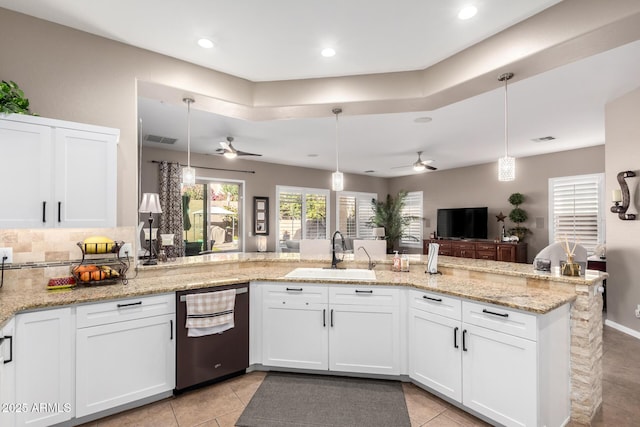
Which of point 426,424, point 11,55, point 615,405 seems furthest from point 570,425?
point 11,55

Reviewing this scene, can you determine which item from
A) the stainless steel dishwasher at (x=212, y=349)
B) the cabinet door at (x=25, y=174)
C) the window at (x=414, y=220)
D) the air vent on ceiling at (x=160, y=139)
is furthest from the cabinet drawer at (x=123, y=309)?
the window at (x=414, y=220)

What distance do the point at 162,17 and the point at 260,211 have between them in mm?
5258

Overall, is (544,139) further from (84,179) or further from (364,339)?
(84,179)

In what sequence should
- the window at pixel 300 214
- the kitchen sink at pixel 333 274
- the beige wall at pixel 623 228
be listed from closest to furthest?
the kitchen sink at pixel 333 274 → the beige wall at pixel 623 228 → the window at pixel 300 214

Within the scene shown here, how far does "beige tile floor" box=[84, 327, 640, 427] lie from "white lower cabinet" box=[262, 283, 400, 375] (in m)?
0.31

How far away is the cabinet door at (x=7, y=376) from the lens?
1.79m

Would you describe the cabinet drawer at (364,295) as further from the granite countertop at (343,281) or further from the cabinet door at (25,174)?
the cabinet door at (25,174)

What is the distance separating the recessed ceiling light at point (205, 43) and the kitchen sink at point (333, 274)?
2.16 metres

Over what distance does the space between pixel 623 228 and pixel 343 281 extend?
12.1 feet

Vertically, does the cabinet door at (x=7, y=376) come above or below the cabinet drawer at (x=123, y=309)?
below

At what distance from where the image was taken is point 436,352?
101 inches

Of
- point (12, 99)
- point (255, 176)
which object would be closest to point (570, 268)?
point (12, 99)

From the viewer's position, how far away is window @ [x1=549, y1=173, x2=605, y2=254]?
5.93m

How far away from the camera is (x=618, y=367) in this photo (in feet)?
10.4
